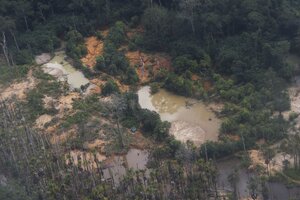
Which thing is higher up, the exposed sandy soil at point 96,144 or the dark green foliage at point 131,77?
the dark green foliage at point 131,77

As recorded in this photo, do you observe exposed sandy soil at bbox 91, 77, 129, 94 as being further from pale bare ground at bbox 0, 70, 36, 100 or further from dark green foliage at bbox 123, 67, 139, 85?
pale bare ground at bbox 0, 70, 36, 100

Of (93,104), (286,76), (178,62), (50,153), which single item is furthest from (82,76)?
(286,76)

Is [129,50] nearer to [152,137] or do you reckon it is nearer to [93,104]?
[93,104]

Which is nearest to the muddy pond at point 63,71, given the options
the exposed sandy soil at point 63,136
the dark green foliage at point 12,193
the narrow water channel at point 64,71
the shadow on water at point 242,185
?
the narrow water channel at point 64,71

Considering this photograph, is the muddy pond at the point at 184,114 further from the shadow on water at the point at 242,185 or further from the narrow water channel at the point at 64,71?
the narrow water channel at the point at 64,71

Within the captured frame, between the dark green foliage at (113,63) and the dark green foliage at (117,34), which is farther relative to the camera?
the dark green foliage at (117,34)

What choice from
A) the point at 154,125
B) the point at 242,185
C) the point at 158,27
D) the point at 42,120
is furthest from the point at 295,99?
the point at 42,120

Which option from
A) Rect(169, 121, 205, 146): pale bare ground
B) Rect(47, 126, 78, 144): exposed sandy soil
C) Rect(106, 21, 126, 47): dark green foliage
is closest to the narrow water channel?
Rect(106, 21, 126, 47): dark green foliage

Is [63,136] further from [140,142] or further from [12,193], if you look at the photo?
[12,193]
